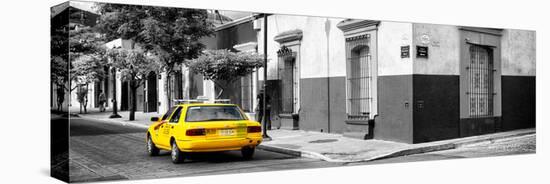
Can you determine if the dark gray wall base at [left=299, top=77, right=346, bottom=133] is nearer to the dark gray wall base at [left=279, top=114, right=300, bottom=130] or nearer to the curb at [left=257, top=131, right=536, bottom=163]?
the dark gray wall base at [left=279, top=114, right=300, bottom=130]

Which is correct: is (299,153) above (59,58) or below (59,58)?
below

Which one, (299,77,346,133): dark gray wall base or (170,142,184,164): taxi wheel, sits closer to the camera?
(170,142,184,164): taxi wheel

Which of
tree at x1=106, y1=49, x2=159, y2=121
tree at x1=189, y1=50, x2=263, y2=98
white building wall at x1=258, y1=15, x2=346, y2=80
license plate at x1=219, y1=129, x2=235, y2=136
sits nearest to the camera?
license plate at x1=219, y1=129, x2=235, y2=136

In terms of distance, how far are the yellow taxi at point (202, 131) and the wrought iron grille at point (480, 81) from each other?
20.6 ft

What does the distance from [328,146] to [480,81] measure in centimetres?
483

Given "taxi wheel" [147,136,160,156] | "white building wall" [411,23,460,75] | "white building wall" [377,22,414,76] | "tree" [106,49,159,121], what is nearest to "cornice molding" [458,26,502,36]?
"white building wall" [411,23,460,75]

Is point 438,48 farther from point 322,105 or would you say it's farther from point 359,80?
point 322,105

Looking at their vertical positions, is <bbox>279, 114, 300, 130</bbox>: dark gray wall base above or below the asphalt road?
above

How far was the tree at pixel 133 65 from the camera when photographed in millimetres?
11680

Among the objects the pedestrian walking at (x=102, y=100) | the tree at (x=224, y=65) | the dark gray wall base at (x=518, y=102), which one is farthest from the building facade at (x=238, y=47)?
the dark gray wall base at (x=518, y=102)

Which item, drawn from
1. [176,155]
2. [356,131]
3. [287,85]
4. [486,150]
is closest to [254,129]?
[176,155]

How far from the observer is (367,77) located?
13.6 meters

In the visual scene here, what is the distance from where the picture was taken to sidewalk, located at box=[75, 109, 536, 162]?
40.0ft

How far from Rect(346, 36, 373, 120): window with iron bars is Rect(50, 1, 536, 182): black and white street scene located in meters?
0.03
